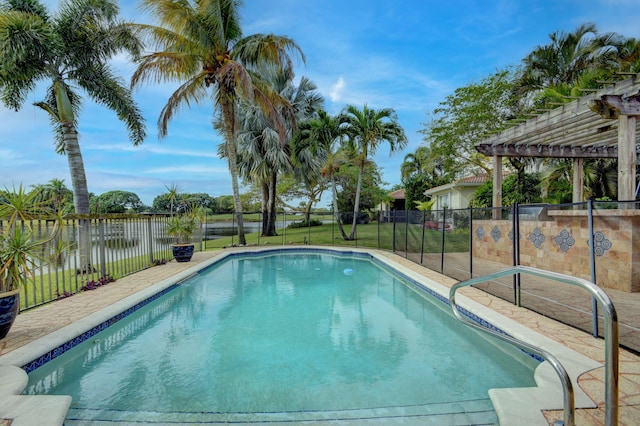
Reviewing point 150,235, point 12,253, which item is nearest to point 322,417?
point 12,253

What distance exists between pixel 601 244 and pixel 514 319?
7.87 ft

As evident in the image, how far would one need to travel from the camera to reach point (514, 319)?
4211 millimetres

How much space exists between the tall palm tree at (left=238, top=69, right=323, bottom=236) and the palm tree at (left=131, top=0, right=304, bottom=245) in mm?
3902

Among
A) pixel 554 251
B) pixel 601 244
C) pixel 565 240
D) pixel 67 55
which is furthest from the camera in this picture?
pixel 67 55

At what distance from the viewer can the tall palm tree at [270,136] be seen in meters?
17.0

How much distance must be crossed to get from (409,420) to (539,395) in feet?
3.26

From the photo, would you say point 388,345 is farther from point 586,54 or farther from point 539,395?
point 586,54

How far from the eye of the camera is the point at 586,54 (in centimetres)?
1391

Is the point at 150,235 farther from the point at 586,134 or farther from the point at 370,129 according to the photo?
the point at 586,134

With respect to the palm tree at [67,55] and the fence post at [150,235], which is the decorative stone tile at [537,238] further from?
the palm tree at [67,55]

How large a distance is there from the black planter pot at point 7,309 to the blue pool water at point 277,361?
0.70m

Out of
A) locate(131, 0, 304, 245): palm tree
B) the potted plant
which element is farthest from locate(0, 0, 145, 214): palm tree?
the potted plant

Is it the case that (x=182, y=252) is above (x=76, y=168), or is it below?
below

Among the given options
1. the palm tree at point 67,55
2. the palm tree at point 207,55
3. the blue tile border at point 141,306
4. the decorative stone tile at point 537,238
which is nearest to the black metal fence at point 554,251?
the decorative stone tile at point 537,238
